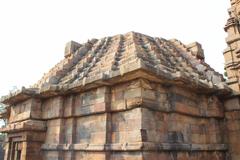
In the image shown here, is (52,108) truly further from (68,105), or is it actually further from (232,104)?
(232,104)

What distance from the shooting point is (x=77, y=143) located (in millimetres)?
5961

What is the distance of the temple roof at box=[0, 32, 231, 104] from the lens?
17.9ft

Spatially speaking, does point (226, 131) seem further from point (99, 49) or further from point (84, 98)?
point (99, 49)

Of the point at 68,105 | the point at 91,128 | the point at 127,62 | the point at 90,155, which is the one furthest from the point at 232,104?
the point at 68,105

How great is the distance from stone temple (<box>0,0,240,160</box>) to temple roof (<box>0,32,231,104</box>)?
0.11 ft

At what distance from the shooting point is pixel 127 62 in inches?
236

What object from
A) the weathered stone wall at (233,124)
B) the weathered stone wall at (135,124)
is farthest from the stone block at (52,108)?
the weathered stone wall at (233,124)

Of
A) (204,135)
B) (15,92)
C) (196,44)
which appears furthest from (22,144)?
(196,44)

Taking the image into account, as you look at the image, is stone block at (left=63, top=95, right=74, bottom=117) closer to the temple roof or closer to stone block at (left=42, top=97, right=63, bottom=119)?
stone block at (left=42, top=97, right=63, bottom=119)

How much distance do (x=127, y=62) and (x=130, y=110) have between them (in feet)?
4.50

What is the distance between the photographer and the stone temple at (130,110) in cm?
510

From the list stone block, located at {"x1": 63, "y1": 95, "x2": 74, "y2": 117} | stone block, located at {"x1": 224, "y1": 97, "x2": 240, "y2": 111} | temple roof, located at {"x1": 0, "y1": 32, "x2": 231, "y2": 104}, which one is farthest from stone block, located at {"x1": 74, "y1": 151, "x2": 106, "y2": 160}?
stone block, located at {"x1": 224, "y1": 97, "x2": 240, "y2": 111}

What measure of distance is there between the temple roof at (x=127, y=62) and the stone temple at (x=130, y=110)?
34 millimetres

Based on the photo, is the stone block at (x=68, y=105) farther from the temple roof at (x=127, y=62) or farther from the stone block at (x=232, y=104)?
the stone block at (x=232, y=104)
